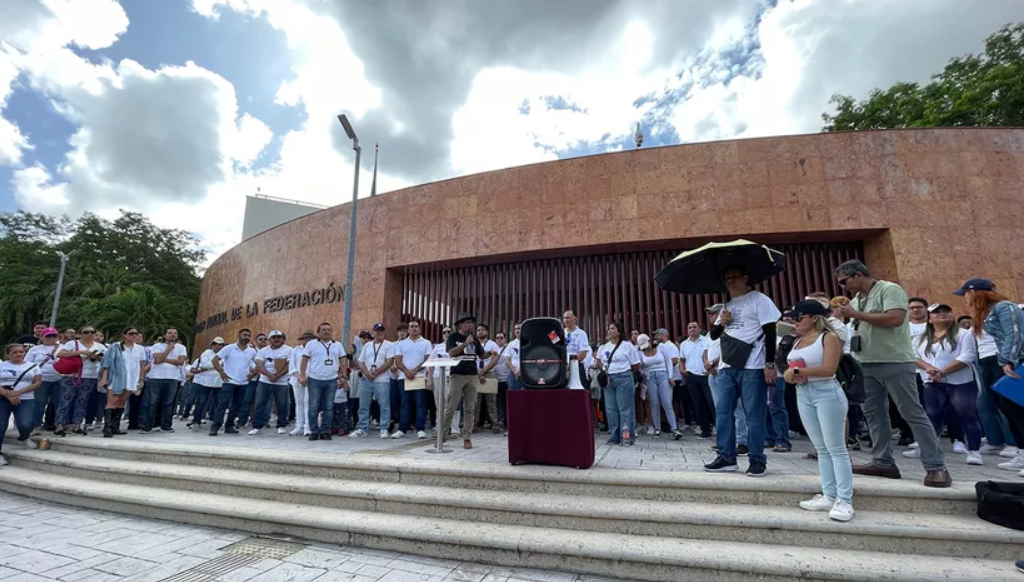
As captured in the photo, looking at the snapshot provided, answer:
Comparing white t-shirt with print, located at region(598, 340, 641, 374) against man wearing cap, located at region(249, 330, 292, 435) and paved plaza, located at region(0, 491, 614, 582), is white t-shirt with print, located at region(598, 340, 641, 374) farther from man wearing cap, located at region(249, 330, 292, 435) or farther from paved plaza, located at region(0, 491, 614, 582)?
man wearing cap, located at region(249, 330, 292, 435)

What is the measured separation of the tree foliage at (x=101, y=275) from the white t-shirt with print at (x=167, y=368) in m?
15.9

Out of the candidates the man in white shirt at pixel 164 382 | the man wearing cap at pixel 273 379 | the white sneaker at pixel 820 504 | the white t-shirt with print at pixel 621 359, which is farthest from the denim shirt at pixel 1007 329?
the man in white shirt at pixel 164 382

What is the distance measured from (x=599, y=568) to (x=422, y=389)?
422 cm

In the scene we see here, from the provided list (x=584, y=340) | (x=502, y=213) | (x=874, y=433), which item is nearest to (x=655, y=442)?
(x=584, y=340)

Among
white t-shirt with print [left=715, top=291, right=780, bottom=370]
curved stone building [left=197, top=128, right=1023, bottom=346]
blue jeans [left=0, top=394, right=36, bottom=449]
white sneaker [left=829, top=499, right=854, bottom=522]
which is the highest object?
curved stone building [left=197, top=128, right=1023, bottom=346]

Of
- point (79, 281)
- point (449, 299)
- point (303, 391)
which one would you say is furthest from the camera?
point (79, 281)

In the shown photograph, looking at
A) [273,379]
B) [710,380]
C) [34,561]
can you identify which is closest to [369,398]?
[273,379]

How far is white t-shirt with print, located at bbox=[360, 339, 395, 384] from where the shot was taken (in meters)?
6.87

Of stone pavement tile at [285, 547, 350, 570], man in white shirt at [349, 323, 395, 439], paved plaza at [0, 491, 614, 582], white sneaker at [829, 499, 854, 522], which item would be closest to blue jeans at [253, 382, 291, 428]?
man in white shirt at [349, 323, 395, 439]

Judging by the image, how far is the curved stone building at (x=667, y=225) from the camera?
29.3 ft

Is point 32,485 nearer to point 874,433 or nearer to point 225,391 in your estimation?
point 225,391

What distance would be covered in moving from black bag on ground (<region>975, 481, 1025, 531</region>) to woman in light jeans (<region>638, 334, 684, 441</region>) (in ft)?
12.9

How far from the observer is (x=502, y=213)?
1098 centimetres

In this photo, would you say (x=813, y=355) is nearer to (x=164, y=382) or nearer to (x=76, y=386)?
(x=164, y=382)
